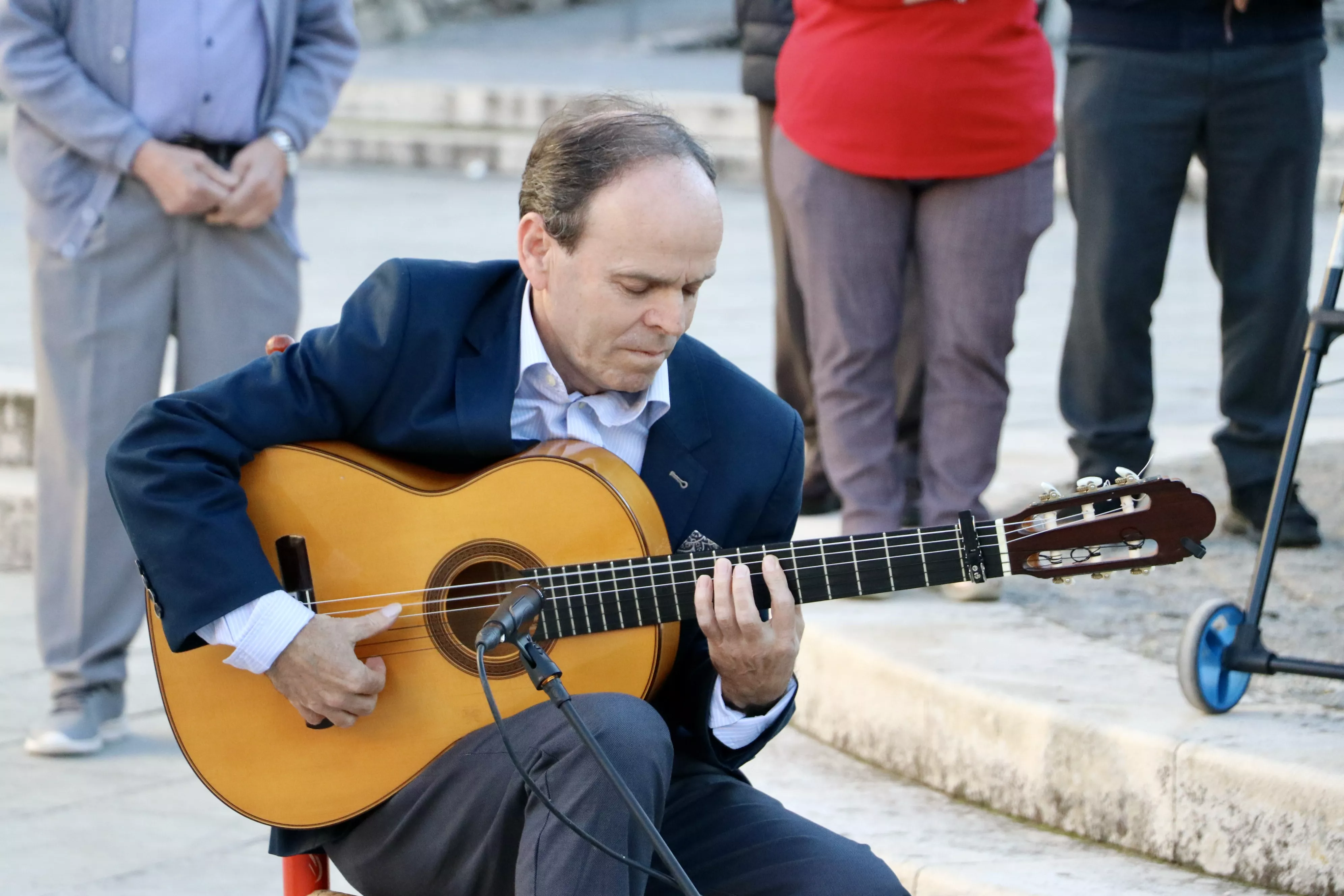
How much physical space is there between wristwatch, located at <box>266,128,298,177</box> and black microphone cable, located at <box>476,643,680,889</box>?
6.60 feet

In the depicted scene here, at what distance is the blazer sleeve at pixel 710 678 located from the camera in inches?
94.4

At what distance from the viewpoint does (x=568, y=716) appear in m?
2.01

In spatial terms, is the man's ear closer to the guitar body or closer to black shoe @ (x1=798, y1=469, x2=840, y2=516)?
the guitar body

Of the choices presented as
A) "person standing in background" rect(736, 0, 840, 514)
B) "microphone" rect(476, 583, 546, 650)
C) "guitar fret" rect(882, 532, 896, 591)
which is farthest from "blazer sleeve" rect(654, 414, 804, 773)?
"person standing in background" rect(736, 0, 840, 514)

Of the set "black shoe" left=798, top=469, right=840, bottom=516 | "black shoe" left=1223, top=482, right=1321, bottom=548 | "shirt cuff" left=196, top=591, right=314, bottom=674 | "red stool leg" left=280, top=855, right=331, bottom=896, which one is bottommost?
"black shoe" left=798, top=469, right=840, bottom=516

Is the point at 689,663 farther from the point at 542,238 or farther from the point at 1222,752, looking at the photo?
the point at 1222,752

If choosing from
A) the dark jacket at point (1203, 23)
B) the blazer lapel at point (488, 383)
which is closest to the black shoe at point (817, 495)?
the dark jacket at point (1203, 23)

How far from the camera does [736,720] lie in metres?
2.37

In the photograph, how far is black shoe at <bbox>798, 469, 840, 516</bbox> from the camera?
4.57 meters

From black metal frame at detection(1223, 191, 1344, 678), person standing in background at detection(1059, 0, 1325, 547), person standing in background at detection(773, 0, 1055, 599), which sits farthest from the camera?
person standing in background at detection(1059, 0, 1325, 547)

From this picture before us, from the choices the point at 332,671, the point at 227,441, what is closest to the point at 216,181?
the point at 227,441

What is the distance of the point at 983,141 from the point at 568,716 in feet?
7.20

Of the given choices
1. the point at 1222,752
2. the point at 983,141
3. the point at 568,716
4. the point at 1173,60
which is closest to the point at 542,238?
the point at 568,716

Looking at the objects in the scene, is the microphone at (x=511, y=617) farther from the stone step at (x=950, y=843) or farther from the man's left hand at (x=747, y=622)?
the stone step at (x=950, y=843)
